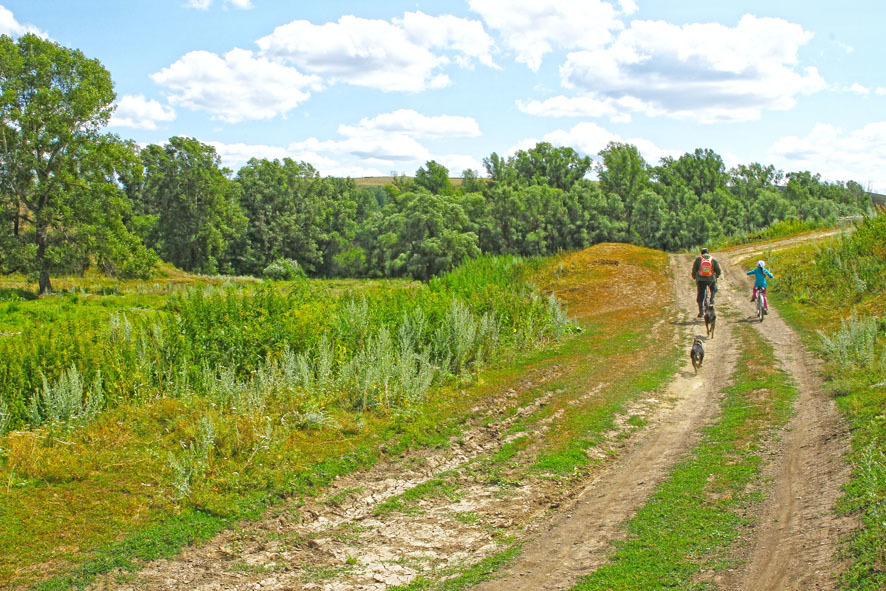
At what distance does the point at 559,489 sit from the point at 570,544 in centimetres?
154

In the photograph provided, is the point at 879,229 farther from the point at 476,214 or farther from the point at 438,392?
the point at 476,214

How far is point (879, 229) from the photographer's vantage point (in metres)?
20.9

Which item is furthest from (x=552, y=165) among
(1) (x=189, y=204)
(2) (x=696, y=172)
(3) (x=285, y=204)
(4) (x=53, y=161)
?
(4) (x=53, y=161)

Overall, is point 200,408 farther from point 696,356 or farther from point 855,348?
point 855,348

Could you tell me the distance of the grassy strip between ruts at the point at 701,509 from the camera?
17.4ft

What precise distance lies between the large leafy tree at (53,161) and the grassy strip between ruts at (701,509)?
34147 mm

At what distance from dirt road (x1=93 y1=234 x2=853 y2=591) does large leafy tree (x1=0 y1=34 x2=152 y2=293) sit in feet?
106

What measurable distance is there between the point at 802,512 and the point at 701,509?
92 cm

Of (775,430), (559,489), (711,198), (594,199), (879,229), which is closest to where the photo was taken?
(559,489)

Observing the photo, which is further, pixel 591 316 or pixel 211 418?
pixel 591 316

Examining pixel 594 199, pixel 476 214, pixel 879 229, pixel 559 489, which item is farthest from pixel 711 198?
pixel 559 489

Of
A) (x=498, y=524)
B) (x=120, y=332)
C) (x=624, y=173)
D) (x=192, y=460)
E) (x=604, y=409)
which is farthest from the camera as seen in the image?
(x=624, y=173)

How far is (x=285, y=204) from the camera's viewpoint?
260 ft

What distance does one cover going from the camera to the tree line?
33.6 metres
